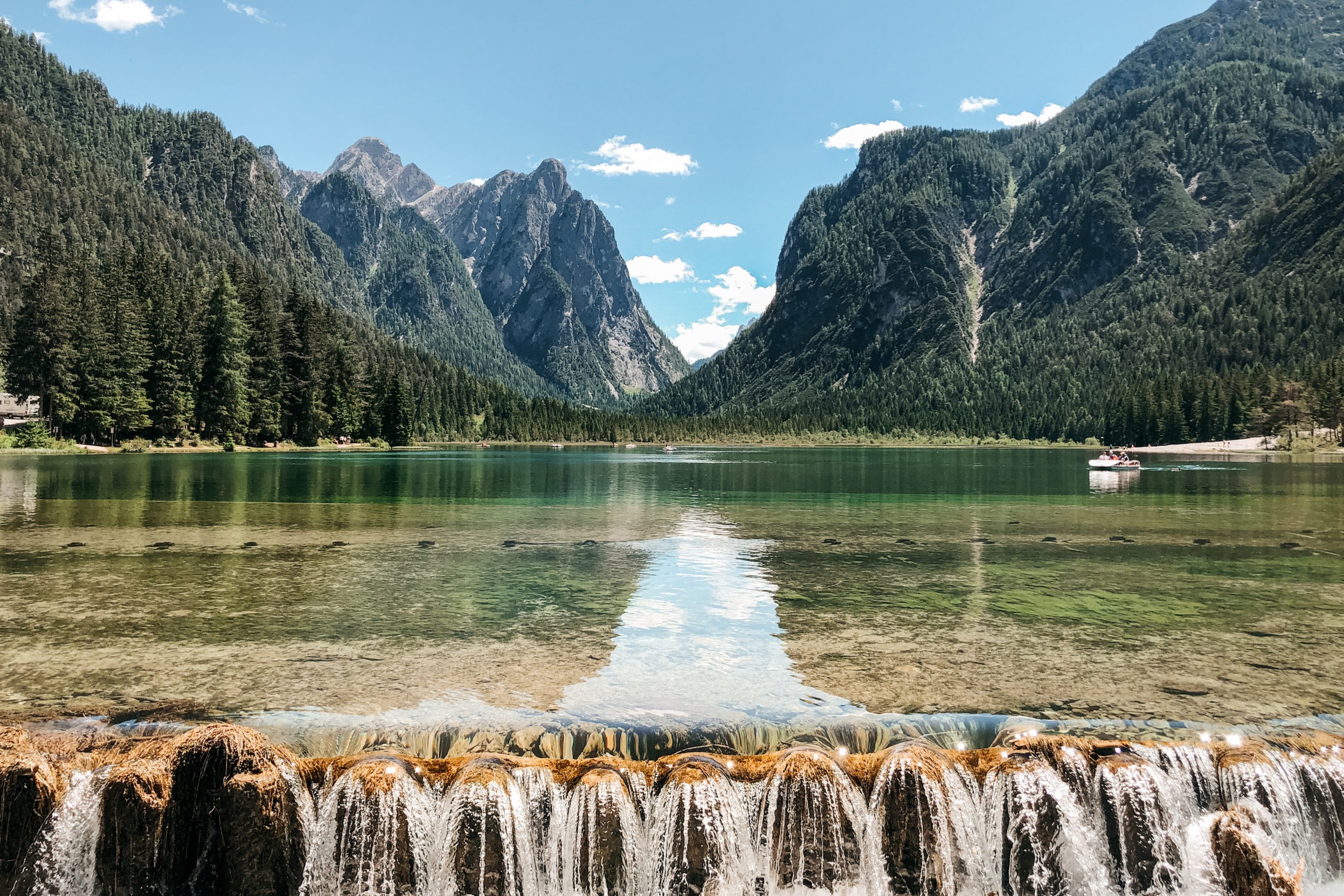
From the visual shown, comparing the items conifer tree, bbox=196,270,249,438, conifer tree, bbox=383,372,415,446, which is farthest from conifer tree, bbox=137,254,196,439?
conifer tree, bbox=383,372,415,446

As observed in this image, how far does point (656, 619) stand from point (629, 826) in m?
11.3

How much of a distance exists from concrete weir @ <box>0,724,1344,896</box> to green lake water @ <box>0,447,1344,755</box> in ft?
4.44

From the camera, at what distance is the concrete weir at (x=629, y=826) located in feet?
33.2

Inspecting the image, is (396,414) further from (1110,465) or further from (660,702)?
(660,702)

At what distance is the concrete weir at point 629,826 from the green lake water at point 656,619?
1.35m

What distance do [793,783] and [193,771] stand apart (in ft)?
26.9

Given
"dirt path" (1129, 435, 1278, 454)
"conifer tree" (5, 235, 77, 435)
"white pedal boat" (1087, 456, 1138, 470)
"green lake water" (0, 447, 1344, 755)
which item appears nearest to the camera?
"green lake water" (0, 447, 1344, 755)

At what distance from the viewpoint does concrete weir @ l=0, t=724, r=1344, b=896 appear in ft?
33.2

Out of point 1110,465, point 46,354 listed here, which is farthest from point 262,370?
point 1110,465

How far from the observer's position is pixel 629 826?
33.5ft

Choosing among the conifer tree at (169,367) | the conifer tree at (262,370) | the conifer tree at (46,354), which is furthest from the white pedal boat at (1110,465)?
the conifer tree at (46,354)

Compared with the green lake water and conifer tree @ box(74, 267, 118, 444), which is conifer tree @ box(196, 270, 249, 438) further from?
the green lake water

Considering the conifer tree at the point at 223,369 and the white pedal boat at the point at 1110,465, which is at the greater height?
the conifer tree at the point at 223,369

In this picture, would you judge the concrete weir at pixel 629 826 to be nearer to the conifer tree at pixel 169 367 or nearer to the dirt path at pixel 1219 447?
the conifer tree at pixel 169 367
